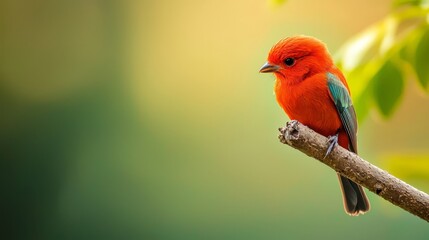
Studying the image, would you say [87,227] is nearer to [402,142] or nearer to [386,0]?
[402,142]

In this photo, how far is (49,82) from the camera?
877 centimetres

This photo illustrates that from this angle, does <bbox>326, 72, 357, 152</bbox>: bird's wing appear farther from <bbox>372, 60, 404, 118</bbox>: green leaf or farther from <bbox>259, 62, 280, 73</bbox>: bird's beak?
<bbox>372, 60, 404, 118</bbox>: green leaf

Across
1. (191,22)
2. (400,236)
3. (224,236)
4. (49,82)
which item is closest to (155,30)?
(191,22)

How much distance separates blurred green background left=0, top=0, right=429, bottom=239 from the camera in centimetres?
727

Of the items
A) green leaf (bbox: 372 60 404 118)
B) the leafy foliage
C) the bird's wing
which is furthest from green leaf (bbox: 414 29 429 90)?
the bird's wing

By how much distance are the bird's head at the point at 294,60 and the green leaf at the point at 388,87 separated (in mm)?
557

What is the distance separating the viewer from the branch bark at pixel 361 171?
2478 mm

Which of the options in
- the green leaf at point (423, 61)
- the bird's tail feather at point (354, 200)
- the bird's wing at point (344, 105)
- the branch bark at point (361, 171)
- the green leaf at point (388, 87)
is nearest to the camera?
the branch bark at point (361, 171)

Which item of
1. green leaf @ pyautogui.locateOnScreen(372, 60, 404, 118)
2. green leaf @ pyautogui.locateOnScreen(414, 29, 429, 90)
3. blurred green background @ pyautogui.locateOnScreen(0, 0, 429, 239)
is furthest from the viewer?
blurred green background @ pyautogui.locateOnScreen(0, 0, 429, 239)

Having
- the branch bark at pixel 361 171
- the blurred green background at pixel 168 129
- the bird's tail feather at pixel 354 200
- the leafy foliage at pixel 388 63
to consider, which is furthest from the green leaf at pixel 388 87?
the blurred green background at pixel 168 129

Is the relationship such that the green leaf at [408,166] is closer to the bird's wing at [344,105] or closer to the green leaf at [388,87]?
the green leaf at [388,87]

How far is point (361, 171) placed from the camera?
2.57 m

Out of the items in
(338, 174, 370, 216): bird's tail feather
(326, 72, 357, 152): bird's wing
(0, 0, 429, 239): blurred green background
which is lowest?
(338, 174, 370, 216): bird's tail feather

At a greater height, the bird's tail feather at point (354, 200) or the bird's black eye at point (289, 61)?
the bird's black eye at point (289, 61)
